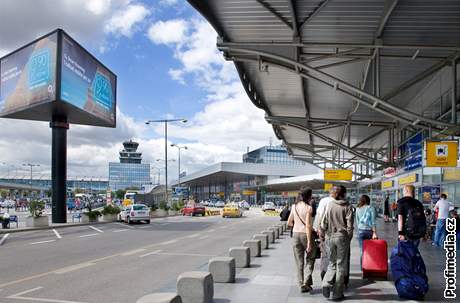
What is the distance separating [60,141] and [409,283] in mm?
30814

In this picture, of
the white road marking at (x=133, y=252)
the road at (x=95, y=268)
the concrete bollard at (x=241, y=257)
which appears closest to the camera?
the road at (x=95, y=268)

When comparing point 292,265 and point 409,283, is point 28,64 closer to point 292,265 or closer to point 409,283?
point 292,265

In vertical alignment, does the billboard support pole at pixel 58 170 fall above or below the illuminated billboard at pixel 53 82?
below

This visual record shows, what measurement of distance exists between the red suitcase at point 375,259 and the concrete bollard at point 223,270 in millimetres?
2629

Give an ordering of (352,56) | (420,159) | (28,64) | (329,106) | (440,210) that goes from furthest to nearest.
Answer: (28,64) → (329,106) → (420,159) → (440,210) → (352,56)

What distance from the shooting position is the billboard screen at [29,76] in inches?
1259

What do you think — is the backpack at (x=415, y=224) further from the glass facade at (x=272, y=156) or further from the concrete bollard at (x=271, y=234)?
the glass facade at (x=272, y=156)

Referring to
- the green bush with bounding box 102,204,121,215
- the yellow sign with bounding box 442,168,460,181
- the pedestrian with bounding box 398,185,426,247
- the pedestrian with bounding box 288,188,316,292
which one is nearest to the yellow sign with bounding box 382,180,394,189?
the yellow sign with bounding box 442,168,460,181

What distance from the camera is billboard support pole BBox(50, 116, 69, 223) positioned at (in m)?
34.3

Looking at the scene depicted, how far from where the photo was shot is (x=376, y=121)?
26.6m

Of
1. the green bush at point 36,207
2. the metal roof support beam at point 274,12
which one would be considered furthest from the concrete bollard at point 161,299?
the green bush at point 36,207

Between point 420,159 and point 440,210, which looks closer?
point 440,210

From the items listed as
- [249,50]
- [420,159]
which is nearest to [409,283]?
[249,50]

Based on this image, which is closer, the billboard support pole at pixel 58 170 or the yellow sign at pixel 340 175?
the billboard support pole at pixel 58 170
